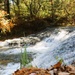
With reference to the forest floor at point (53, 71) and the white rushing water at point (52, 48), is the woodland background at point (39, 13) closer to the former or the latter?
the white rushing water at point (52, 48)

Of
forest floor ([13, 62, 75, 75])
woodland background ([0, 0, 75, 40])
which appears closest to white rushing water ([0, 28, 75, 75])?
woodland background ([0, 0, 75, 40])

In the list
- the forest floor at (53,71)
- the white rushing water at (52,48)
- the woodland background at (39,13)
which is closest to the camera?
the forest floor at (53,71)

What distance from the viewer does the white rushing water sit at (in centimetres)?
952

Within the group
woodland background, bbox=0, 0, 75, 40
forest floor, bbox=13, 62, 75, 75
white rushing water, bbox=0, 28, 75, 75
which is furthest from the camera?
woodland background, bbox=0, 0, 75, 40

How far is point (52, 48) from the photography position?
12781 millimetres

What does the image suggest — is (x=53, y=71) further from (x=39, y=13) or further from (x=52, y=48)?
(x=39, y=13)

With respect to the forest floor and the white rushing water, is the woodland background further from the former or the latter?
the forest floor

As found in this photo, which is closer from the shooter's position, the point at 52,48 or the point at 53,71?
the point at 53,71

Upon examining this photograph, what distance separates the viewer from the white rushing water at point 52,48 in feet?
31.2

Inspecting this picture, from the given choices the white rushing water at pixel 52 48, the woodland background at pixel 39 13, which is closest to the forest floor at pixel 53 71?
the white rushing water at pixel 52 48

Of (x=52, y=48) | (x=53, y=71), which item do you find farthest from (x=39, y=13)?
(x=53, y=71)

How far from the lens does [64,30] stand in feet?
62.0

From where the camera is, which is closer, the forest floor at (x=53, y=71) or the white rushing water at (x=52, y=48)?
the forest floor at (x=53, y=71)

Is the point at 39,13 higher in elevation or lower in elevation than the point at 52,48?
lower
